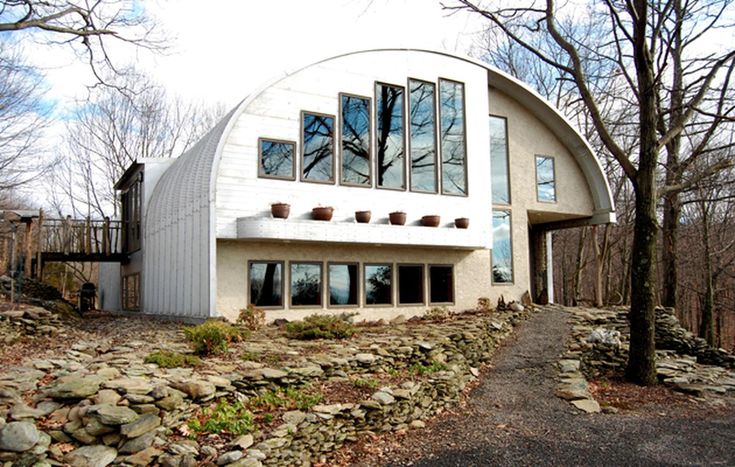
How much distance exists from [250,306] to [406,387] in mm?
4980

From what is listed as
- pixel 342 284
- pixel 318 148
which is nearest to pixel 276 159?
pixel 318 148

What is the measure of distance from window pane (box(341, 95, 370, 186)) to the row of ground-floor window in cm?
229

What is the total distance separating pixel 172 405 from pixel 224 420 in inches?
25.0

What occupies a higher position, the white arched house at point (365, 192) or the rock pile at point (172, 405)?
the white arched house at point (365, 192)

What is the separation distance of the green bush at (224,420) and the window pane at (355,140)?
7.95 m

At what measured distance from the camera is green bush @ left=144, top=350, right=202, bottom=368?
7.73 meters

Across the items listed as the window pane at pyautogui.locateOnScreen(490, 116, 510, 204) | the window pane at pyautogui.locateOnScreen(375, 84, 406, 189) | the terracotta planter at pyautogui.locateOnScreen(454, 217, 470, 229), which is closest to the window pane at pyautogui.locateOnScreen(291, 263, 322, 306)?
the window pane at pyautogui.locateOnScreen(375, 84, 406, 189)

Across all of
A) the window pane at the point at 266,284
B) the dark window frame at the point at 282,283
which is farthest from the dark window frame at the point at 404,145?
the window pane at the point at 266,284

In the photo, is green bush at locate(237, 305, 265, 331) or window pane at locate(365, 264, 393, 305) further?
window pane at locate(365, 264, 393, 305)

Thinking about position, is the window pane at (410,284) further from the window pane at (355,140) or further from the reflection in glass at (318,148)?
the reflection in glass at (318,148)

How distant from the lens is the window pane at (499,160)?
A: 17.6 meters

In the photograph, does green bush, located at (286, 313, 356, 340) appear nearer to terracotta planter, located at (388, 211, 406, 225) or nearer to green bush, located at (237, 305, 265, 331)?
green bush, located at (237, 305, 265, 331)

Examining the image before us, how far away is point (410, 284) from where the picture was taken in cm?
1505

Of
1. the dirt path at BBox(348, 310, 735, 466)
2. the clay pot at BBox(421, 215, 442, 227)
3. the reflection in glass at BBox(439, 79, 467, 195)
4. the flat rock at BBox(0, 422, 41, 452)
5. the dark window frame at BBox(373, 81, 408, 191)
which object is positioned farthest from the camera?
the reflection in glass at BBox(439, 79, 467, 195)
